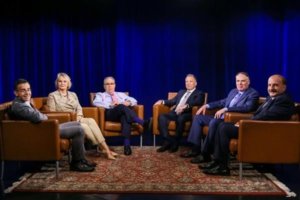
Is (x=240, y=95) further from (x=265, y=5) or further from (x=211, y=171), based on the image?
(x=265, y=5)

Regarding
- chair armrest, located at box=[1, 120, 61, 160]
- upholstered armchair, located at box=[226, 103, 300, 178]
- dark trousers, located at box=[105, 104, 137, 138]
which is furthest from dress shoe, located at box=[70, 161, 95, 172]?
upholstered armchair, located at box=[226, 103, 300, 178]

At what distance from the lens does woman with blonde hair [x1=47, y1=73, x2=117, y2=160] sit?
5020 millimetres

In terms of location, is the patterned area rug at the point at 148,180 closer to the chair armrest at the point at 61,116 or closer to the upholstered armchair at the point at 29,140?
the upholstered armchair at the point at 29,140

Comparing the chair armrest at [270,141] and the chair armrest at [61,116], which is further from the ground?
the chair armrest at [61,116]

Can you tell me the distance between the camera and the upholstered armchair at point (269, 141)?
158 inches

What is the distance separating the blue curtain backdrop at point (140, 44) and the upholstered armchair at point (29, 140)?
287 centimetres

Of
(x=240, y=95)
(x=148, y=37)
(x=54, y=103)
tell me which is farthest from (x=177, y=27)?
(x=54, y=103)

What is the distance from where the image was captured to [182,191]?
12.3ft

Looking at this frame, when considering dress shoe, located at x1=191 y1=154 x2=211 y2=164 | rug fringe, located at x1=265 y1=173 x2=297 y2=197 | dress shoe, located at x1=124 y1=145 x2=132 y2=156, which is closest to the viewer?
rug fringe, located at x1=265 y1=173 x2=297 y2=197

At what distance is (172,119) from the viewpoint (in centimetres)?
562

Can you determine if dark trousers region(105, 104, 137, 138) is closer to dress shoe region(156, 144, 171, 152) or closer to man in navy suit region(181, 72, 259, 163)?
dress shoe region(156, 144, 171, 152)

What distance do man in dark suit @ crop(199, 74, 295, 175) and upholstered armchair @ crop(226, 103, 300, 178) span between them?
19cm

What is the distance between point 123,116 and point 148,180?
1.58 m

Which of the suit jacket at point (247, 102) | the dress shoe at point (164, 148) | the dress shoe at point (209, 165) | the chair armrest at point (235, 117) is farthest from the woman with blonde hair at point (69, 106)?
the suit jacket at point (247, 102)
